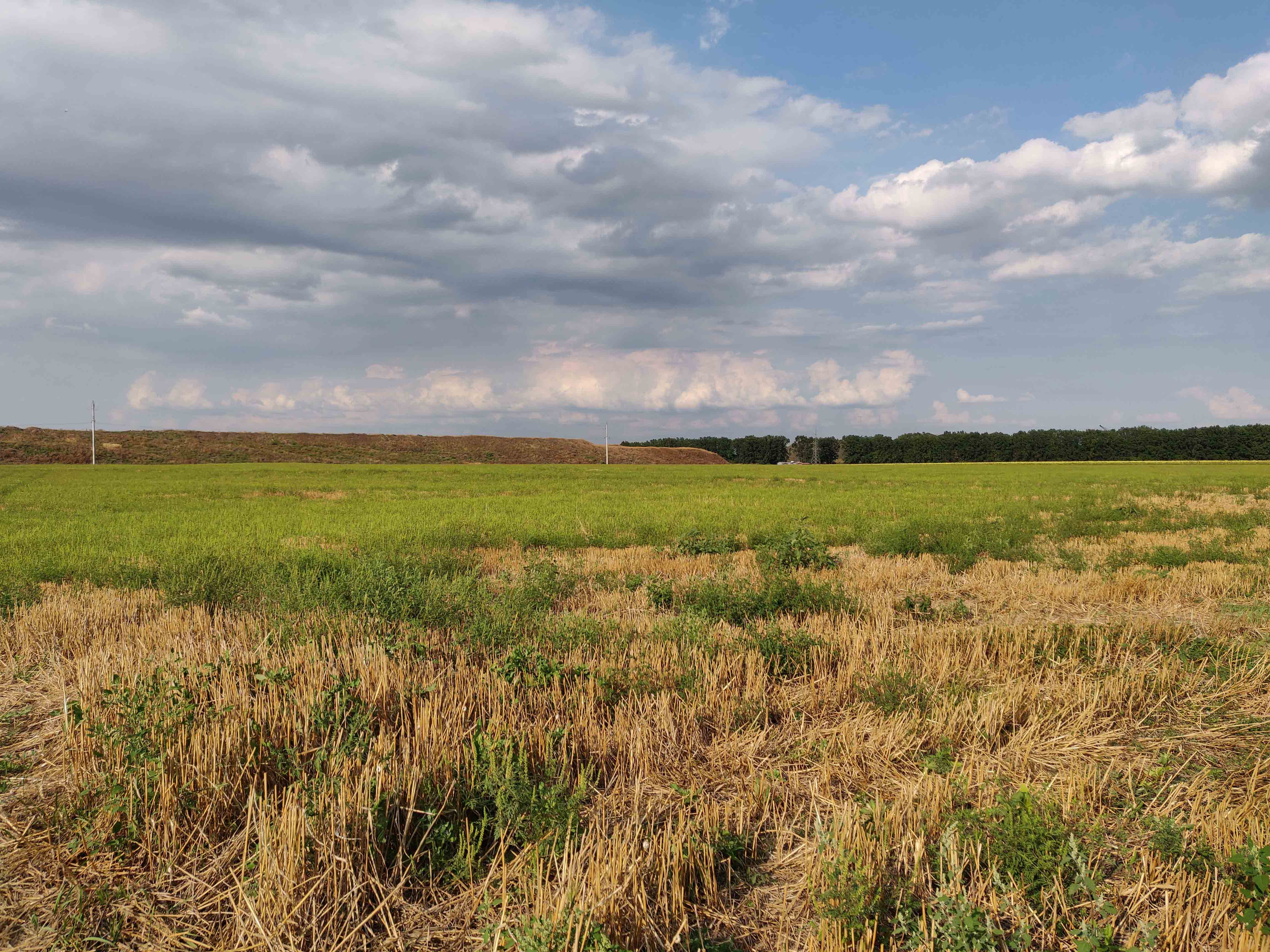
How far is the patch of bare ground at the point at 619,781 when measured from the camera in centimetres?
352

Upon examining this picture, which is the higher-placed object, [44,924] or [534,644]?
[534,644]

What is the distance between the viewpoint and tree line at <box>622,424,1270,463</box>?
108000 millimetres

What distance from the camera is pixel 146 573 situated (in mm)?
11914

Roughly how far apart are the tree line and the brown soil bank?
21670 mm

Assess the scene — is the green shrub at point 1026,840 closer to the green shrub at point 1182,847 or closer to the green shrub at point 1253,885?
the green shrub at point 1182,847

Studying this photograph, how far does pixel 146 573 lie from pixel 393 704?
8.73 meters

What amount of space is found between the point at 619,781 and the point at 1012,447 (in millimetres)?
137104

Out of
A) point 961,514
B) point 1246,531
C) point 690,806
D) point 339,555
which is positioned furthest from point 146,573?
point 1246,531

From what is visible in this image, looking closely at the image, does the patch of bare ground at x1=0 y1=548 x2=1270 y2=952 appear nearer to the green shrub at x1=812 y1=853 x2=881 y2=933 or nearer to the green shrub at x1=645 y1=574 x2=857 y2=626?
the green shrub at x1=812 y1=853 x2=881 y2=933

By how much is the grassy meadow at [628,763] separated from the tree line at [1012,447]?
116432 mm

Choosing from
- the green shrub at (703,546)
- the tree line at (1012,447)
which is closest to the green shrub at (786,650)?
the green shrub at (703,546)

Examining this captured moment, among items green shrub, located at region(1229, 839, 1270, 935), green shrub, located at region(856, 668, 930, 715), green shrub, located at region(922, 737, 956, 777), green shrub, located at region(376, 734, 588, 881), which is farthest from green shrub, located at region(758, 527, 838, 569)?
green shrub, located at region(1229, 839, 1270, 935)

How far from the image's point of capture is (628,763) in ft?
16.5

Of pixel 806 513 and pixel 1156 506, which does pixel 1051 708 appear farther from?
pixel 1156 506
